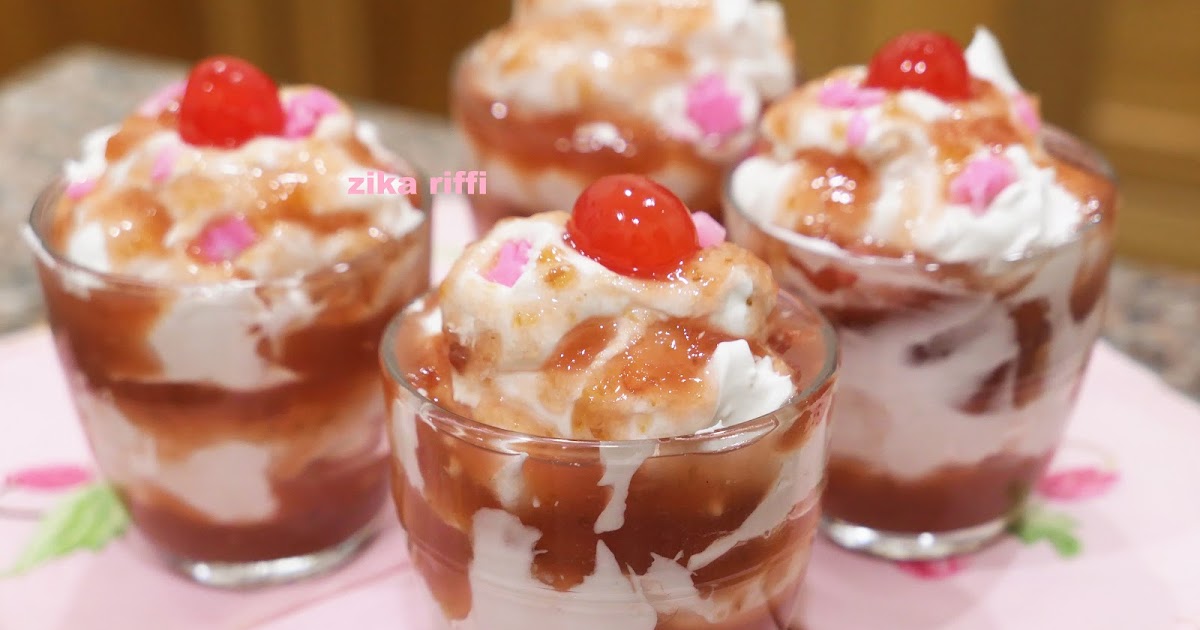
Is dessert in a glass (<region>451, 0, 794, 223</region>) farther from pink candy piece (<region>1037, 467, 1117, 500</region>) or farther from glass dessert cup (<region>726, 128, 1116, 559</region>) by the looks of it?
pink candy piece (<region>1037, 467, 1117, 500</region>)

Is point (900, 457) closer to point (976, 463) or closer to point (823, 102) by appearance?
point (976, 463)

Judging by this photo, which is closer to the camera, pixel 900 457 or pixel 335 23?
pixel 900 457

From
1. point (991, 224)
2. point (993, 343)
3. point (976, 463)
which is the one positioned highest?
point (991, 224)

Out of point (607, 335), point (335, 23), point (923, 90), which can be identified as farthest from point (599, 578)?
point (335, 23)

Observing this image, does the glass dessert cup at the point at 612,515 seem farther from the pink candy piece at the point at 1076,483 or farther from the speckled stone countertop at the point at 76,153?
the speckled stone countertop at the point at 76,153

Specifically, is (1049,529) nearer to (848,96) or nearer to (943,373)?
(943,373)
